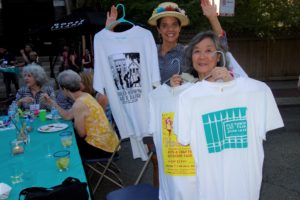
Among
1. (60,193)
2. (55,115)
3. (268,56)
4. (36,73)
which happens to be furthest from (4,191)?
(268,56)

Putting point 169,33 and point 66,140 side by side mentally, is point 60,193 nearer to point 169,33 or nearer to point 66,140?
point 66,140

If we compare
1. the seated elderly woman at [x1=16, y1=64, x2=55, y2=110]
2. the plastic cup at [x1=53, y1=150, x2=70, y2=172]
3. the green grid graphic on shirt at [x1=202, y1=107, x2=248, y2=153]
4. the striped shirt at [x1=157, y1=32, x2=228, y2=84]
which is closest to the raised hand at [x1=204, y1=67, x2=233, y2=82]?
the green grid graphic on shirt at [x1=202, y1=107, x2=248, y2=153]

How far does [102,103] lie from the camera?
467 cm

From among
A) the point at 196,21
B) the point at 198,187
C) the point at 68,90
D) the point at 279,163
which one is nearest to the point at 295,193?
the point at 279,163

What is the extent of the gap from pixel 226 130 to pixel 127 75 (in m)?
1.39

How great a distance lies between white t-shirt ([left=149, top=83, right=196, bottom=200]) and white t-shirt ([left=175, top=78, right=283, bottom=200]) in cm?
9

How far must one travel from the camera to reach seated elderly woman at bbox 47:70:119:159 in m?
3.88

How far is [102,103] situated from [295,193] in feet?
8.75

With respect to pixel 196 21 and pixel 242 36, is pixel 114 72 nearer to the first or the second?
pixel 196 21

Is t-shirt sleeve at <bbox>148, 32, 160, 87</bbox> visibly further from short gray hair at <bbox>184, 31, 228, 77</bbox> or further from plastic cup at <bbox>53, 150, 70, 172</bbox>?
plastic cup at <bbox>53, 150, 70, 172</bbox>

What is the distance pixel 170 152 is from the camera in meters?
2.27

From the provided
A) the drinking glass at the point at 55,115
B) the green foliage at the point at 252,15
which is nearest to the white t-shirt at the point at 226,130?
the drinking glass at the point at 55,115

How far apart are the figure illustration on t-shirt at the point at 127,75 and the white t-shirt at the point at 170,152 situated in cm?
89

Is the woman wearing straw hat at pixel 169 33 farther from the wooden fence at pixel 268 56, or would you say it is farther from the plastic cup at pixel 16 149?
the wooden fence at pixel 268 56
